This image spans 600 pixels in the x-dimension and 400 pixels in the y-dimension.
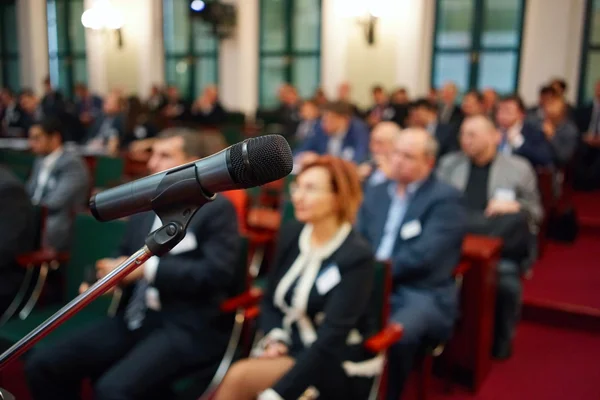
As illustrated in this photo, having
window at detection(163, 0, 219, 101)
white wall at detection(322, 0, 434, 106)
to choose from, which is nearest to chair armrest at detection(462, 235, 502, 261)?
white wall at detection(322, 0, 434, 106)

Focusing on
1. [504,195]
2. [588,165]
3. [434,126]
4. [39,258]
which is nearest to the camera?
[39,258]

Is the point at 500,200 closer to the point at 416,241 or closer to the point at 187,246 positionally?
the point at 416,241

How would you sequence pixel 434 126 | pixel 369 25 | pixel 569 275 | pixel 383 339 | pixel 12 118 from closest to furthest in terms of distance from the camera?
pixel 383 339 < pixel 569 275 < pixel 434 126 < pixel 369 25 < pixel 12 118

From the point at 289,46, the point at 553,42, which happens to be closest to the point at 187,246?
the point at 553,42

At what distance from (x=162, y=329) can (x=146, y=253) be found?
144 centimetres

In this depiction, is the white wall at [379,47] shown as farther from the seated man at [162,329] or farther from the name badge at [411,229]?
the seated man at [162,329]

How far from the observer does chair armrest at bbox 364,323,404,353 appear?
2.02 m

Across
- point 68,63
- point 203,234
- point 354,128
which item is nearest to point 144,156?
point 354,128

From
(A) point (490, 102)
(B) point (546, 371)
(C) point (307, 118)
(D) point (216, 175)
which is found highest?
(D) point (216, 175)

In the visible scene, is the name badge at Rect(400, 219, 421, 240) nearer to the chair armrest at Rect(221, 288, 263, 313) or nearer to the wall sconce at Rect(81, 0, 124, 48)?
the chair armrest at Rect(221, 288, 263, 313)

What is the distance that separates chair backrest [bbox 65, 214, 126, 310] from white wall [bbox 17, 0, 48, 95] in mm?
11212

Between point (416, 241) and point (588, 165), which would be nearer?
point (416, 241)

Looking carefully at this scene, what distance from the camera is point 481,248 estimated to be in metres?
2.95

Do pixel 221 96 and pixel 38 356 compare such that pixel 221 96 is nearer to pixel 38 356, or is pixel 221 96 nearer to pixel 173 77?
pixel 173 77
